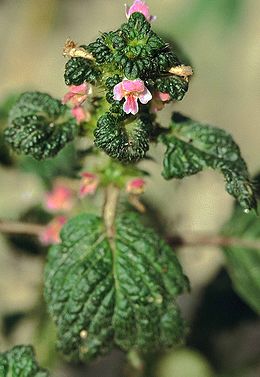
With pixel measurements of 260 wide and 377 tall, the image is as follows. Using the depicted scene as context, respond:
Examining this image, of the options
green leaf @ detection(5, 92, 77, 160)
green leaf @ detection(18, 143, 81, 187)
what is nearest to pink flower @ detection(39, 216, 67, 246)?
green leaf @ detection(18, 143, 81, 187)

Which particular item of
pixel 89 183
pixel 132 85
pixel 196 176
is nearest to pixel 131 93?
pixel 132 85

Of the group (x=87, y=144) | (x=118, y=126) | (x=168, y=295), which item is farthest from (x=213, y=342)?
(x=118, y=126)

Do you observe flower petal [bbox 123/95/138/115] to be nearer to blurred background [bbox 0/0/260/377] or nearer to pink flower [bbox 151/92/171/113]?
pink flower [bbox 151/92/171/113]

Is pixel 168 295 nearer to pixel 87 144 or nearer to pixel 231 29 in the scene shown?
pixel 87 144

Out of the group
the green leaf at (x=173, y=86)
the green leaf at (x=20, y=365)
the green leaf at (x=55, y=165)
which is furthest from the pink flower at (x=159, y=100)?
the green leaf at (x=20, y=365)

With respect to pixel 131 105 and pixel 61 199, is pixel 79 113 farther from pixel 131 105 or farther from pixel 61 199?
pixel 61 199

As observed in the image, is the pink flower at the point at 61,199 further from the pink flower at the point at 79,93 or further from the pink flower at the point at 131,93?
the pink flower at the point at 131,93
